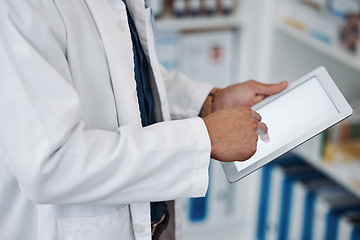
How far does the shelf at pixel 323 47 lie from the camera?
1.61m

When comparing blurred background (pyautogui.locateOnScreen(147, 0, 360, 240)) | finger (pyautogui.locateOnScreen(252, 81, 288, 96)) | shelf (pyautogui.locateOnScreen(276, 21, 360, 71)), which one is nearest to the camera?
finger (pyautogui.locateOnScreen(252, 81, 288, 96))

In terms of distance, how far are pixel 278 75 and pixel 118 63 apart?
1.22 m

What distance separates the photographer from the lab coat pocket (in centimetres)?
98

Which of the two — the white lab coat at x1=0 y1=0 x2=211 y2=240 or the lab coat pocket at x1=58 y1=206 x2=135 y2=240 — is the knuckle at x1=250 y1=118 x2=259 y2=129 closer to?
the white lab coat at x1=0 y1=0 x2=211 y2=240

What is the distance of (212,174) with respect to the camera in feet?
7.55

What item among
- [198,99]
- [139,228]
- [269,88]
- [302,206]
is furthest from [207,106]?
[302,206]

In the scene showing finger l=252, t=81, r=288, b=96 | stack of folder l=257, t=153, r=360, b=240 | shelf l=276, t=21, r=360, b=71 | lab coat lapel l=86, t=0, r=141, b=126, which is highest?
lab coat lapel l=86, t=0, r=141, b=126

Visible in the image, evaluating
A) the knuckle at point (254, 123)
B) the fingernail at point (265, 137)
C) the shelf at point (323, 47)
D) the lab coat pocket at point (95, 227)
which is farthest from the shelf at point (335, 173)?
the lab coat pocket at point (95, 227)

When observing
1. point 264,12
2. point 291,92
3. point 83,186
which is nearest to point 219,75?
point 264,12

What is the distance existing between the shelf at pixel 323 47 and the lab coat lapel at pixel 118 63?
0.84 meters

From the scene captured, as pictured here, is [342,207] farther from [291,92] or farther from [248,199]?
[291,92]

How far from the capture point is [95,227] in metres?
1.00

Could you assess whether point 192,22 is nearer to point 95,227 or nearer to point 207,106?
point 207,106

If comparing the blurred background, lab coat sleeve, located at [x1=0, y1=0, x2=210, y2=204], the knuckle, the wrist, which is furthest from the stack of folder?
lab coat sleeve, located at [x1=0, y1=0, x2=210, y2=204]
